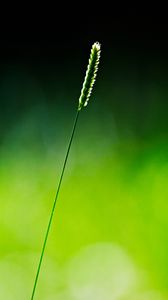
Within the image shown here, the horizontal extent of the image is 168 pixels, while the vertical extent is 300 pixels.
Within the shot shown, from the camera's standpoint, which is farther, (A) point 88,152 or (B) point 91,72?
(A) point 88,152

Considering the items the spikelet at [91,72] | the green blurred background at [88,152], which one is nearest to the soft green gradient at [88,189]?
the green blurred background at [88,152]

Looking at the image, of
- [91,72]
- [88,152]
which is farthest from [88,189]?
[91,72]

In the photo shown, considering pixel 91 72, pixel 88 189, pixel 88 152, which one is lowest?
pixel 91 72

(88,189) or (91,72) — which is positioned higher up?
(88,189)

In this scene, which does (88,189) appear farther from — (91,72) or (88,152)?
(91,72)

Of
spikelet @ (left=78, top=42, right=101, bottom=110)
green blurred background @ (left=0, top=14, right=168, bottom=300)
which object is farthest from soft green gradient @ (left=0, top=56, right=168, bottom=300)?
spikelet @ (left=78, top=42, right=101, bottom=110)

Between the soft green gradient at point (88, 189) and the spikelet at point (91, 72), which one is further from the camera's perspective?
the soft green gradient at point (88, 189)

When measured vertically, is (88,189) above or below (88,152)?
below

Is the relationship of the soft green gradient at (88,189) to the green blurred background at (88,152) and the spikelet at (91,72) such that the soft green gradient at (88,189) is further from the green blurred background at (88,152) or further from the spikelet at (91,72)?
the spikelet at (91,72)
